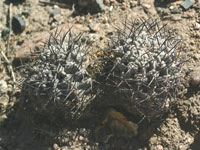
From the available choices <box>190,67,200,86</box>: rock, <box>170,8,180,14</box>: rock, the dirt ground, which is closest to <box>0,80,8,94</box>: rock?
the dirt ground

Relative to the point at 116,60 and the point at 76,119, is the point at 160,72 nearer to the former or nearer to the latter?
the point at 116,60

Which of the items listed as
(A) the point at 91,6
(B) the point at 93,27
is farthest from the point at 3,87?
(A) the point at 91,6

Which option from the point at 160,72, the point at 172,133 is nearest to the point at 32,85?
the point at 160,72

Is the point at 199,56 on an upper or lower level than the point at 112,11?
lower

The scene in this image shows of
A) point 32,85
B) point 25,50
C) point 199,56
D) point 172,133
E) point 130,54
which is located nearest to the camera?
point 130,54

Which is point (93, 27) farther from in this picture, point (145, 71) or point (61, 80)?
point (145, 71)

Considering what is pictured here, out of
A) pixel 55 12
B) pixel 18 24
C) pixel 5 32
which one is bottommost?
pixel 5 32

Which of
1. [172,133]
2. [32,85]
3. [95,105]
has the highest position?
[32,85]
